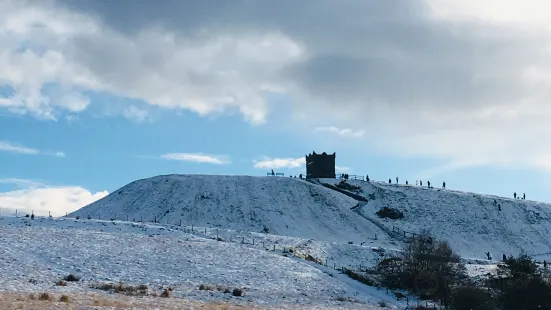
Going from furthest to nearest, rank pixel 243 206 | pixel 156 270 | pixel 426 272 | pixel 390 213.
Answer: pixel 390 213 → pixel 243 206 → pixel 426 272 → pixel 156 270

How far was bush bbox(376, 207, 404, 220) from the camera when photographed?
269 ft

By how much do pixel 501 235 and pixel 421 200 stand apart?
13.4 m

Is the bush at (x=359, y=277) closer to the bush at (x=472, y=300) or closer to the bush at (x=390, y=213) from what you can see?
the bush at (x=472, y=300)

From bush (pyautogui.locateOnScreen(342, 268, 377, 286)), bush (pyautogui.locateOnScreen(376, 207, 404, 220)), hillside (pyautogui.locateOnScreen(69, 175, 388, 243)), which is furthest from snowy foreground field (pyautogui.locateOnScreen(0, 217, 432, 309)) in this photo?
bush (pyautogui.locateOnScreen(376, 207, 404, 220))

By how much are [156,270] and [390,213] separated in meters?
51.5

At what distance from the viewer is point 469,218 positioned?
86.6 m

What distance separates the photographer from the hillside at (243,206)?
7225 cm

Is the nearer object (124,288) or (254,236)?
(124,288)

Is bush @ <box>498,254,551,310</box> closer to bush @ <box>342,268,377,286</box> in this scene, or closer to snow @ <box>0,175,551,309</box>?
snow @ <box>0,175,551,309</box>

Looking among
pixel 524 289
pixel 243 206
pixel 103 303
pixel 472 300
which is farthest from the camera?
pixel 243 206

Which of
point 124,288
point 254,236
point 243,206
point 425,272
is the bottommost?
point 124,288

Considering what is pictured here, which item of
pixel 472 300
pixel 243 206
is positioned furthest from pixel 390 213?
pixel 472 300

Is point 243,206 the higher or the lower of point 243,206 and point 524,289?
the higher

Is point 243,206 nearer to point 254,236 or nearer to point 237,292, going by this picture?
point 254,236
